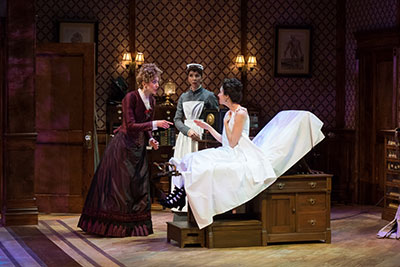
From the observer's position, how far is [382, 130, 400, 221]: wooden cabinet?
8117 mm

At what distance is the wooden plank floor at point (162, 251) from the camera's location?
582 cm

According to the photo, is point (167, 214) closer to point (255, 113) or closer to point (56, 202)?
point (56, 202)

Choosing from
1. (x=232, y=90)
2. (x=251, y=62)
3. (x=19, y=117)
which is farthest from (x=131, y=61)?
(x=232, y=90)

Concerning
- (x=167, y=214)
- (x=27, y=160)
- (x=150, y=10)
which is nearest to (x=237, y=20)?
(x=150, y=10)

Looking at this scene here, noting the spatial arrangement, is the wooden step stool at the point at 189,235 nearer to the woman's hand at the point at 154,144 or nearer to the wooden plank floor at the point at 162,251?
the wooden plank floor at the point at 162,251

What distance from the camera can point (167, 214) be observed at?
8.77 m

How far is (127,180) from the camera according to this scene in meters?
7.02

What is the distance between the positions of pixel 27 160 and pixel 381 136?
15.9ft

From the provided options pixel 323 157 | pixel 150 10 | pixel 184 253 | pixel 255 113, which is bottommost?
pixel 184 253

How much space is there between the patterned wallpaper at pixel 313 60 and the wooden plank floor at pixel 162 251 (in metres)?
3.43

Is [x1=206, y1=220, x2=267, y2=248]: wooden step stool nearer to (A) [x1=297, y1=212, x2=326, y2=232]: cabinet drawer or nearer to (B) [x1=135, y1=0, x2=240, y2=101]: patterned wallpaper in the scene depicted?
(A) [x1=297, y1=212, x2=326, y2=232]: cabinet drawer

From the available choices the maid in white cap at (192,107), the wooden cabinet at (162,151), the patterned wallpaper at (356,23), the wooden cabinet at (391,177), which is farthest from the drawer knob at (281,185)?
the patterned wallpaper at (356,23)

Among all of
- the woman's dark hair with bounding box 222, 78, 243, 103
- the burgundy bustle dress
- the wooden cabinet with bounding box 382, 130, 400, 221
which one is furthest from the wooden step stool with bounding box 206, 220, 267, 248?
the wooden cabinet with bounding box 382, 130, 400, 221

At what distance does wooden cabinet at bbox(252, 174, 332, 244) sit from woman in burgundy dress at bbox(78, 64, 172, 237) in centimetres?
121
